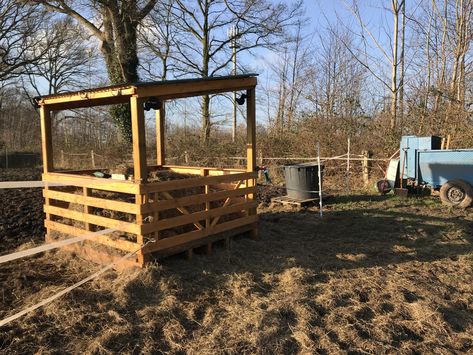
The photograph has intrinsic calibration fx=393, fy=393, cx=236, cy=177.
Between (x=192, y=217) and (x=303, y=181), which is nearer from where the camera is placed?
(x=192, y=217)

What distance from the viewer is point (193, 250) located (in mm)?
5852

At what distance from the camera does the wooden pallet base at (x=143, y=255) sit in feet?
16.0

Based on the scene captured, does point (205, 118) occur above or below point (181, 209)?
above

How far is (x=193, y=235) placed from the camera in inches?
215

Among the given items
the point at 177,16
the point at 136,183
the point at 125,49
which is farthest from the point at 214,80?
the point at 177,16

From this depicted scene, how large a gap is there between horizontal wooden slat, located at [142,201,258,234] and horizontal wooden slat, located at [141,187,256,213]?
16 centimetres

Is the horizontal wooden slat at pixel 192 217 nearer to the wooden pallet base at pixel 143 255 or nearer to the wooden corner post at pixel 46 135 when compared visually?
the wooden pallet base at pixel 143 255

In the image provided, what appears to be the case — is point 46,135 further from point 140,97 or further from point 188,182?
point 188,182

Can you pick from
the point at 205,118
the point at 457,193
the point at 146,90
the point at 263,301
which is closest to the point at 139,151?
the point at 146,90

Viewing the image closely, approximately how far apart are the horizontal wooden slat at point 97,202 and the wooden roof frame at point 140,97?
35cm

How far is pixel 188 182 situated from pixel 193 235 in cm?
75

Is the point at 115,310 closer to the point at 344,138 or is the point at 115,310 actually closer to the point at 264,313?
the point at 264,313

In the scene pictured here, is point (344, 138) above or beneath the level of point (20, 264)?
above

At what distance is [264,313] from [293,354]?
0.64m
